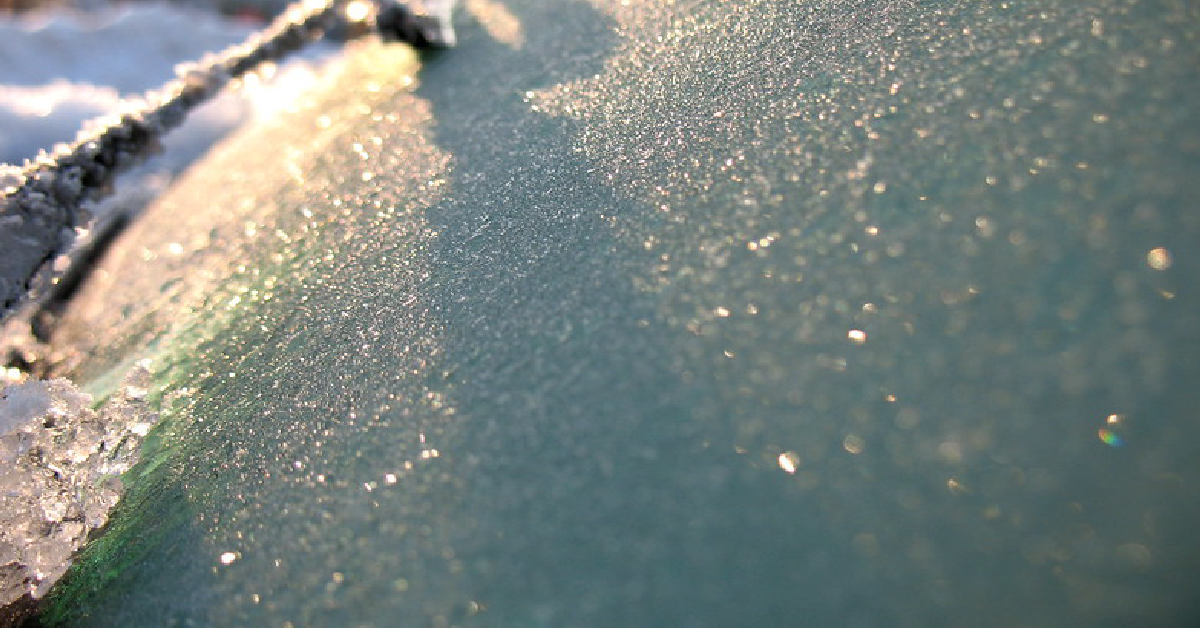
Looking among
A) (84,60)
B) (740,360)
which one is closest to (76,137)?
(84,60)

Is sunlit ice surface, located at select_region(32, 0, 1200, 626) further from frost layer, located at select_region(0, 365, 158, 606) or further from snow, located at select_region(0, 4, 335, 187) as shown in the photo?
snow, located at select_region(0, 4, 335, 187)

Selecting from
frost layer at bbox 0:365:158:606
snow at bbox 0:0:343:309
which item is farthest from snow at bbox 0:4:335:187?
frost layer at bbox 0:365:158:606

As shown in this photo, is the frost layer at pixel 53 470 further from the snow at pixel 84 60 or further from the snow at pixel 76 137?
the snow at pixel 84 60

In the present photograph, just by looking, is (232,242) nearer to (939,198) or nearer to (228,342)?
(228,342)

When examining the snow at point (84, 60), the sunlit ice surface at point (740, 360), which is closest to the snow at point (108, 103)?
the snow at point (84, 60)

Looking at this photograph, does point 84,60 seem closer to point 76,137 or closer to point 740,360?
point 76,137

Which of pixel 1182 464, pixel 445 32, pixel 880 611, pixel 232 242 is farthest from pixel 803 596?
pixel 445 32

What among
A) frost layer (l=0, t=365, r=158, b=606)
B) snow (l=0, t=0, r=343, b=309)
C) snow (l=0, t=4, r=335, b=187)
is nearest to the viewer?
frost layer (l=0, t=365, r=158, b=606)

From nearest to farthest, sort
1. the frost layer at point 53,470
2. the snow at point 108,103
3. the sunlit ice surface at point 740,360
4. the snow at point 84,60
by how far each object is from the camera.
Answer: the sunlit ice surface at point 740,360
the frost layer at point 53,470
the snow at point 108,103
the snow at point 84,60
